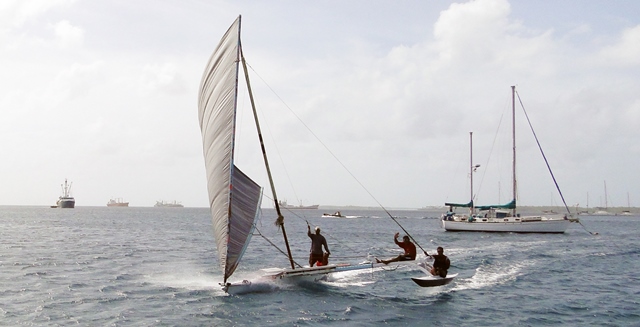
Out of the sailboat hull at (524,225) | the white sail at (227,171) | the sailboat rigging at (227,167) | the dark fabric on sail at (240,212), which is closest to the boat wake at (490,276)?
the dark fabric on sail at (240,212)

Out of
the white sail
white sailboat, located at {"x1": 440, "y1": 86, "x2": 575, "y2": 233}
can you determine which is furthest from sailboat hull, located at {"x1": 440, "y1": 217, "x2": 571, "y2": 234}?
the white sail

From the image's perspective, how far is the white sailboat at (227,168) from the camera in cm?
1908

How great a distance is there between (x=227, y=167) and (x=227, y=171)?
0.14 metres

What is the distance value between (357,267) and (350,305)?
110 inches

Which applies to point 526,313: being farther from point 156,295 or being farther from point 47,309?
point 47,309

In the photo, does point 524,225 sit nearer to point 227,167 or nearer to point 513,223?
point 513,223

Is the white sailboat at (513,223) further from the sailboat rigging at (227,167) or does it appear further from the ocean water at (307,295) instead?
the sailboat rigging at (227,167)

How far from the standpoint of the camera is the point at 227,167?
19.0 m

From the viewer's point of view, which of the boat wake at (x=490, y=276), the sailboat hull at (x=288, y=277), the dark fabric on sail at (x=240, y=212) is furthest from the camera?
the boat wake at (x=490, y=276)

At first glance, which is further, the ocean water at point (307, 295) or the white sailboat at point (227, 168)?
the white sailboat at point (227, 168)

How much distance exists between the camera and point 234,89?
19125mm

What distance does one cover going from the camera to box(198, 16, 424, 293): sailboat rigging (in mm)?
19072

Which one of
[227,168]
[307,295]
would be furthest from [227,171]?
[307,295]

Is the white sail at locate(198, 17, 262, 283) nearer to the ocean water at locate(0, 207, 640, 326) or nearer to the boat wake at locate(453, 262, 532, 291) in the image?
the ocean water at locate(0, 207, 640, 326)
